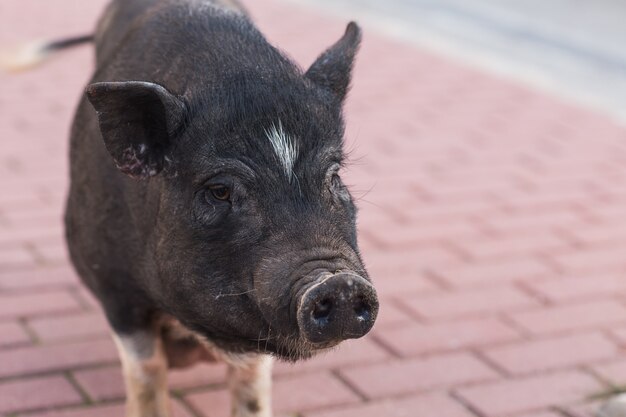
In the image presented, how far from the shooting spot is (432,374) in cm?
381

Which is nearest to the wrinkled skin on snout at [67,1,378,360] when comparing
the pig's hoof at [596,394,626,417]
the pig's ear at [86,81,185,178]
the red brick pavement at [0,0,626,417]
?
the pig's ear at [86,81,185,178]

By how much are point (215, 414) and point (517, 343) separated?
1181 millimetres

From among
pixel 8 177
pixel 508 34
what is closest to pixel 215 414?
pixel 8 177

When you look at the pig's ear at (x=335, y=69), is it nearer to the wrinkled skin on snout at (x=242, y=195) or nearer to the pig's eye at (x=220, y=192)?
the wrinkled skin on snout at (x=242, y=195)

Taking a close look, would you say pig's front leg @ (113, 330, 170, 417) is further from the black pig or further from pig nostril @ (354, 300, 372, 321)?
pig nostril @ (354, 300, 372, 321)

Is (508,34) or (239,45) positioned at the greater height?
(239,45)

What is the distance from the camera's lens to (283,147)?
108 inches

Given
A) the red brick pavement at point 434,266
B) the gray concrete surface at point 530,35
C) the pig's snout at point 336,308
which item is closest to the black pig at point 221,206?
the pig's snout at point 336,308

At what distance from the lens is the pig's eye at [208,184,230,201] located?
275 centimetres

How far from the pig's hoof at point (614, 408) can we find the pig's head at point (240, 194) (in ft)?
3.77

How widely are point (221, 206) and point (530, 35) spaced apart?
6.68m

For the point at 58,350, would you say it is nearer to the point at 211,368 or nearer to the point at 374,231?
the point at 211,368

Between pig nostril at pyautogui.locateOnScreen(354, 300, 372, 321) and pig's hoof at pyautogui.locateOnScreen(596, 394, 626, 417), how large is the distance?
131 centimetres

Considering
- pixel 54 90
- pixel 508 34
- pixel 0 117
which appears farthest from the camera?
pixel 508 34
